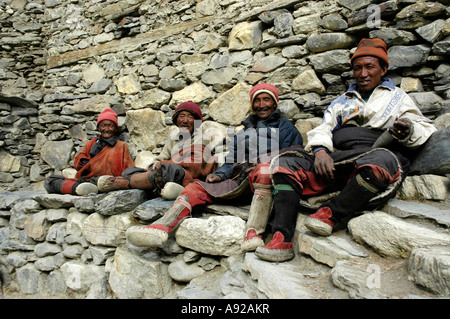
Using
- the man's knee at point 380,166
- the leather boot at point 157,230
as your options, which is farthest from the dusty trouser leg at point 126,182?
the man's knee at point 380,166

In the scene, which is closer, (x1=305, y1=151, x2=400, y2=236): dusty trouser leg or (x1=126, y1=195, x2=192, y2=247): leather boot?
(x1=305, y1=151, x2=400, y2=236): dusty trouser leg

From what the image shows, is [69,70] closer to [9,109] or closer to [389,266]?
[9,109]

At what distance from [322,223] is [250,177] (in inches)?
27.2

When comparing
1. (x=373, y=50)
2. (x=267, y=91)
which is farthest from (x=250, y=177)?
(x=373, y=50)

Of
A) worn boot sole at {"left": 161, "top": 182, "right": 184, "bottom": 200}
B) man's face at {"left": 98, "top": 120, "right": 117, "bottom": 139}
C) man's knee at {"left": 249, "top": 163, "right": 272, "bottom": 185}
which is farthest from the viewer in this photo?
man's face at {"left": 98, "top": 120, "right": 117, "bottom": 139}

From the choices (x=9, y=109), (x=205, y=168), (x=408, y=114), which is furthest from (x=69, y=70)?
(x=408, y=114)

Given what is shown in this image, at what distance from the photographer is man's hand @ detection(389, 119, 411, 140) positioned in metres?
1.99

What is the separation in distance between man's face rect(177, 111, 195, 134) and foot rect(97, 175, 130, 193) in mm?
916

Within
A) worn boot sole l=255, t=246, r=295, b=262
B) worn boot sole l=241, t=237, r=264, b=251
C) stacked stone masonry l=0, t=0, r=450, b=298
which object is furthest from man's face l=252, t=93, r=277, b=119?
worn boot sole l=255, t=246, r=295, b=262

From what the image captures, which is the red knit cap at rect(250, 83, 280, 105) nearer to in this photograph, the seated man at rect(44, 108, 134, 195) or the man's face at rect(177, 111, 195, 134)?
the man's face at rect(177, 111, 195, 134)

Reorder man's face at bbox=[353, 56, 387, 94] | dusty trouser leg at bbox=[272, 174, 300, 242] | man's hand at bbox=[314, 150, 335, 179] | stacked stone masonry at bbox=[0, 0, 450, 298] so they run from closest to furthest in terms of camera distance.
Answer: stacked stone masonry at bbox=[0, 0, 450, 298] → dusty trouser leg at bbox=[272, 174, 300, 242] → man's hand at bbox=[314, 150, 335, 179] → man's face at bbox=[353, 56, 387, 94]

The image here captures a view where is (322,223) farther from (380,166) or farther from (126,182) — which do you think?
(126,182)

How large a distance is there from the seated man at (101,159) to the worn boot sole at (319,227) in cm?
264

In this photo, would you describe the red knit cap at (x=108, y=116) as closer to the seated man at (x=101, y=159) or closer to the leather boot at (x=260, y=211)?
the seated man at (x=101, y=159)
